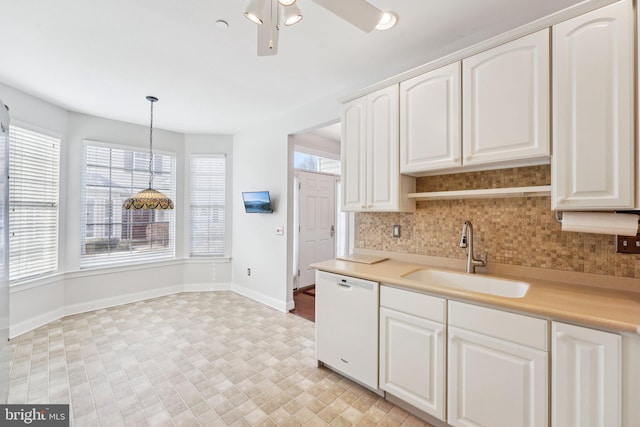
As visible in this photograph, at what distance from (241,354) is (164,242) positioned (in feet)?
8.71

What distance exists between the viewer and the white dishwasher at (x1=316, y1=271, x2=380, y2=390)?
2.01 metres

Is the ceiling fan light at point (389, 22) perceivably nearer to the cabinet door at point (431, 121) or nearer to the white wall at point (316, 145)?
the cabinet door at point (431, 121)

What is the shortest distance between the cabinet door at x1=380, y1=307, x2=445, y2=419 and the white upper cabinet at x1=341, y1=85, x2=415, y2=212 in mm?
899

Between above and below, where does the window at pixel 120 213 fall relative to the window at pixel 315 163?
below

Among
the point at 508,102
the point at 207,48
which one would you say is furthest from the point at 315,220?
the point at 508,102

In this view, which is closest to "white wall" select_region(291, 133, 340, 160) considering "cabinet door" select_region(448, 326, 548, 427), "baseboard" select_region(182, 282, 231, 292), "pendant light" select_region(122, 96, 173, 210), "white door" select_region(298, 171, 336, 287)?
"white door" select_region(298, 171, 336, 287)

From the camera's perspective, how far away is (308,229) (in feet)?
15.8

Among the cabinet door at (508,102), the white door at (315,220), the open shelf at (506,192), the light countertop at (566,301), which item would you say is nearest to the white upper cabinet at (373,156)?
the open shelf at (506,192)

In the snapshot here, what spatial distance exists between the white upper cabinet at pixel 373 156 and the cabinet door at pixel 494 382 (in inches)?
43.1

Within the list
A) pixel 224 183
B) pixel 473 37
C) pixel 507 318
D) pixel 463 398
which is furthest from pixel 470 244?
pixel 224 183

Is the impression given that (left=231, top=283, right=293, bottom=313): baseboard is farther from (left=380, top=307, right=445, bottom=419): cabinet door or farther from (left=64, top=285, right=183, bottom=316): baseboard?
(left=380, top=307, right=445, bottom=419): cabinet door

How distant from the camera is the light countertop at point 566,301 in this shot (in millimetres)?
1218

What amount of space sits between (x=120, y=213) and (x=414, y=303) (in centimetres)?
419

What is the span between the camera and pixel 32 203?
3199mm
